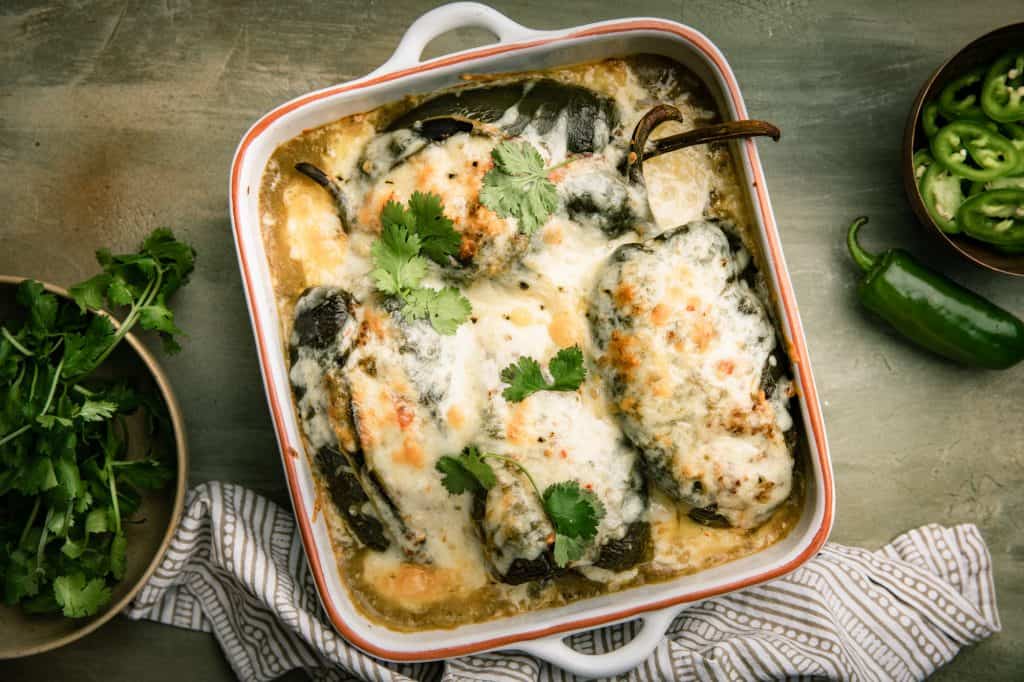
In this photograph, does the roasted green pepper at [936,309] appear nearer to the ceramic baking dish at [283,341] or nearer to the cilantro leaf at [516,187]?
the ceramic baking dish at [283,341]

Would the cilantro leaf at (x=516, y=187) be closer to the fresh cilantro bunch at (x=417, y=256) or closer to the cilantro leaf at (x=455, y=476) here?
the fresh cilantro bunch at (x=417, y=256)

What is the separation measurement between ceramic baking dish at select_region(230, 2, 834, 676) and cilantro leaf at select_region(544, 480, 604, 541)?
341 mm

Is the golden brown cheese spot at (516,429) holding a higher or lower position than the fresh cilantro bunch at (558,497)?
higher

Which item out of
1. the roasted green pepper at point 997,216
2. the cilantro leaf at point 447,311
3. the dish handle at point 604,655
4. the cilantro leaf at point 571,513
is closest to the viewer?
the cilantro leaf at point 571,513

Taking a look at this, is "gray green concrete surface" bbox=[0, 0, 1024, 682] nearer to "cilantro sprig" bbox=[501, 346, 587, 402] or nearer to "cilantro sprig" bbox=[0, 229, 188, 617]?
"cilantro sprig" bbox=[0, 229, 188, 617]

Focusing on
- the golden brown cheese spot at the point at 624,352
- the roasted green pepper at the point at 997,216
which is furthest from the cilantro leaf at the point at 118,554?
the roasted green pepper at the point at 997,216

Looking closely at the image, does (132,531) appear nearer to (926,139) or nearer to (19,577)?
(19,577)

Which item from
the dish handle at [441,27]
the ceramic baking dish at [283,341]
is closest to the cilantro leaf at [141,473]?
the ceramic baking dish at [283,341]

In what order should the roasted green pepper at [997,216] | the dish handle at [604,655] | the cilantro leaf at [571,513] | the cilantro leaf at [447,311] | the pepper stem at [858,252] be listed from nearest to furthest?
the cilantro leaf at [571,513] < the cilantro leaf at [447,311] < the dish handle at [604,655] < the roasted green pepper at [997,216] < the pepper stem at [858,252]

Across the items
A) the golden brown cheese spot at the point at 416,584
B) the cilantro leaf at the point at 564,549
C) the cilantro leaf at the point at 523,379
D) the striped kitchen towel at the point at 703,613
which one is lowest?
the striped kitchen towel at the point at 703,613

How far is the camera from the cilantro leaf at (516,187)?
203 cm

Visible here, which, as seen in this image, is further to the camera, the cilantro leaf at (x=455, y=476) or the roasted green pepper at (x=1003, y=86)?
the roasted green pepper at (x=1003, y=86)

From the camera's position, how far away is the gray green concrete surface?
2508mm

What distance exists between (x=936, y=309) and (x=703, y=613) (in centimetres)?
122
